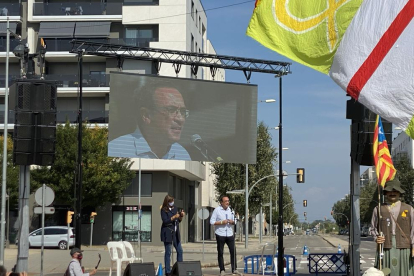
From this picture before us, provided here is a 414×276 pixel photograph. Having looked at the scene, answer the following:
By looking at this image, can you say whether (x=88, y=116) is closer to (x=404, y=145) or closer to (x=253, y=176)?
(x=253, y=176)

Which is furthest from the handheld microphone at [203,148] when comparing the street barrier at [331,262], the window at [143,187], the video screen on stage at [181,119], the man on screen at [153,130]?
the window at [143,187]

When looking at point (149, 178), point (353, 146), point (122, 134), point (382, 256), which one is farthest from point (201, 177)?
point (382, 256)

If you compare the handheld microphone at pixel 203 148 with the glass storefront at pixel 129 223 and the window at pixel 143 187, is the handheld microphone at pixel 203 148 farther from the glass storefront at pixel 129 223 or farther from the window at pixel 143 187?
the glass storefront at pixel 129 223

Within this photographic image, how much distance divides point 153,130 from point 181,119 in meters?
1.09

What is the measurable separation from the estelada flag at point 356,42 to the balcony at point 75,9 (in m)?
53.2

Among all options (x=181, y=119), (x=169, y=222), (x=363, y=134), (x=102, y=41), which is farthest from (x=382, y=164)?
(x=102, y=41)

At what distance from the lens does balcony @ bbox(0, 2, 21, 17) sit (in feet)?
191

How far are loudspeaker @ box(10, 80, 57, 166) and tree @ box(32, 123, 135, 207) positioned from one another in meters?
33.9

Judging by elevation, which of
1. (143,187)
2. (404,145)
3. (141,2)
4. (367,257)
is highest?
(141,2)

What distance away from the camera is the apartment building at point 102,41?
5728 centimetres

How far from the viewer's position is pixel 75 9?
58250mm

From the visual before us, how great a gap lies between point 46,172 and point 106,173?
156 inches

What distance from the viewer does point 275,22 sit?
20.7 feet

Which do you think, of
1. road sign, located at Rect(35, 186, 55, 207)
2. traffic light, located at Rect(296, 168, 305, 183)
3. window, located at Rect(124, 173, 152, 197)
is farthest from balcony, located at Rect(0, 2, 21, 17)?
road sign, located at Rect(35, 186, 55, 207)
